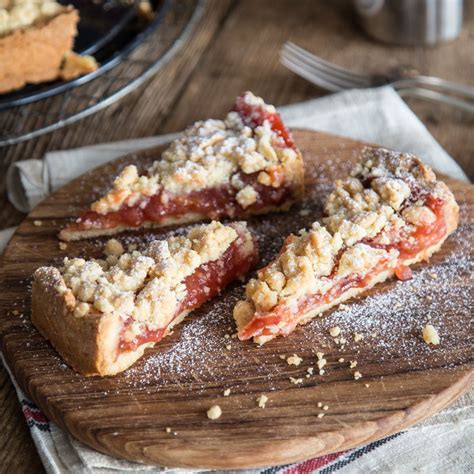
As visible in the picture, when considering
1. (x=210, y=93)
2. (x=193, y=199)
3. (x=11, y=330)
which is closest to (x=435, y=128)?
(x=210, y=93)

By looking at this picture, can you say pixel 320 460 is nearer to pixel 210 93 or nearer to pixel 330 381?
pixel 330 381

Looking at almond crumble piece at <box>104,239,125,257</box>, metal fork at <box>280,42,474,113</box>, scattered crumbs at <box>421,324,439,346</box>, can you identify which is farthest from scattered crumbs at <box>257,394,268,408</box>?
metal fork at <box>280,42,474,113</box>

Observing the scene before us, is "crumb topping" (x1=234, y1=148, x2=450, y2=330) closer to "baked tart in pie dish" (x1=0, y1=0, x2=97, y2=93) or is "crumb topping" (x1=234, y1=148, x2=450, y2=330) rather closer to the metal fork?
the metal fork

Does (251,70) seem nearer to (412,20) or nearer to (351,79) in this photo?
(351,79)

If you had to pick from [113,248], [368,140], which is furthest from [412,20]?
[113,248]

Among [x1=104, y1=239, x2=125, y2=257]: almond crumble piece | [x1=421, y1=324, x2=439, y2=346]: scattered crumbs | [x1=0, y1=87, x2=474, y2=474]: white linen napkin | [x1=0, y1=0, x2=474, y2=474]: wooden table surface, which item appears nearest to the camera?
[x1=0, y1=87, x2=474, y2=474]: white linen napkin
